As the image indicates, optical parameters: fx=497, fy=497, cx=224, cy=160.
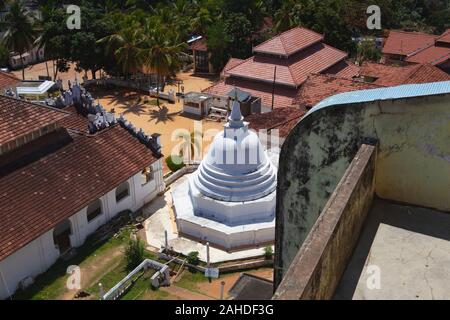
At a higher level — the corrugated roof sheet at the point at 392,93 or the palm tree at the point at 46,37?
the corrugated roof sheet at the point at 392,93

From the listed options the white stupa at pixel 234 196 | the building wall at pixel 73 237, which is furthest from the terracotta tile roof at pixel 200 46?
the white stupa at pixel 234 196

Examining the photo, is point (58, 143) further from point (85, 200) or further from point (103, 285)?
point (103, 285)

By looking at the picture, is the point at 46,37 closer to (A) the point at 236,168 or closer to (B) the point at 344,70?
(B) the point at 344,70

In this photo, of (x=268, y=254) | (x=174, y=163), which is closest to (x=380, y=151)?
(x=268, y=254)

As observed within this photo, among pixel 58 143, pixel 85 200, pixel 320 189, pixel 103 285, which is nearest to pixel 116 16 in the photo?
pixel 58 143

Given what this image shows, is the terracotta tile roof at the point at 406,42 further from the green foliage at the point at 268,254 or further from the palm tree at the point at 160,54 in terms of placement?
the green foliage at the point at 268,254

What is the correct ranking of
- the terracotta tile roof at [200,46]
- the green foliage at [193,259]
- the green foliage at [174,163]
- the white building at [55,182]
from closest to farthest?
the white building at [55,182] < the green foliage at [193,259] < the green foliage at [174,163] < the terracotta tile roof at [200,46]
